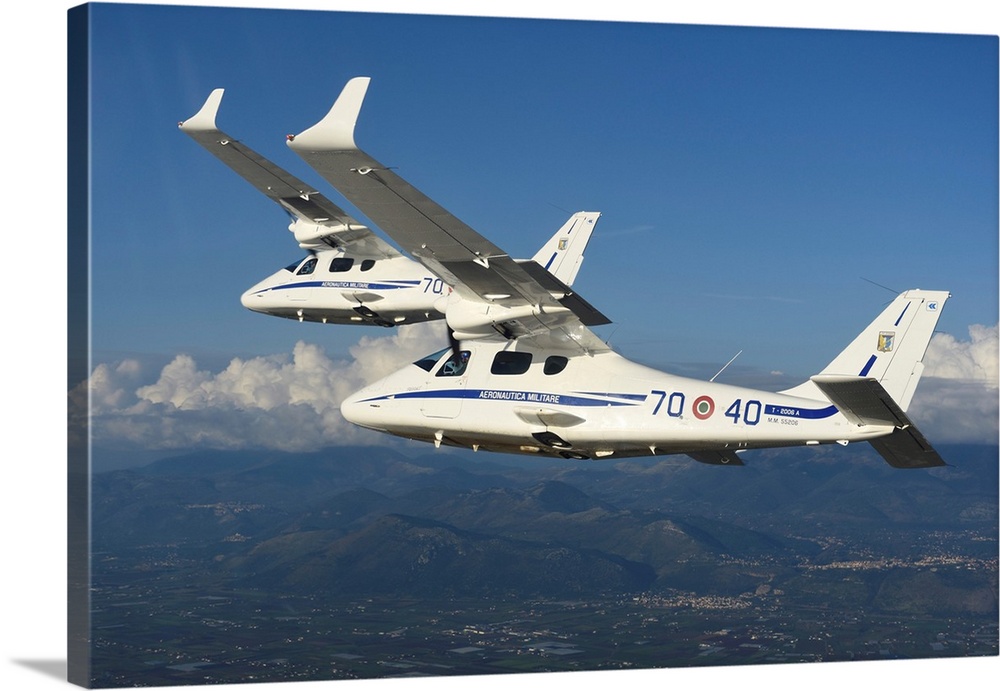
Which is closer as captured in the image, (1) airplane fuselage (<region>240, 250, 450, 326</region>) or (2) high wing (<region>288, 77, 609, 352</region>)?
(2) high wing (<region>288, 77, 609, 352</region>)

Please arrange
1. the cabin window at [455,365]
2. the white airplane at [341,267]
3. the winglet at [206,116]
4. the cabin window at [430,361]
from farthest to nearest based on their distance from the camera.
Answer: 1. the white airplane at [341,267]
2. the winglet at [206,116]
3. the cabin window at [430,361]
4. the cabin window at [455,365]

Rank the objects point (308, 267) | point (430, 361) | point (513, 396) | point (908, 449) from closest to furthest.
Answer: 1. point (908, 449)
2. point (513, 396)
3. point (430, 361)
4. point (308, 267)

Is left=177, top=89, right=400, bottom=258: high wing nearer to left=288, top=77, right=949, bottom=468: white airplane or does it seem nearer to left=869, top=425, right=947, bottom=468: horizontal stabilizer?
left=288, top=77, right=949, bottom=468: white airplane

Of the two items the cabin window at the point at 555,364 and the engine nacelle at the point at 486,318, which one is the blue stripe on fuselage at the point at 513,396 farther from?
the engine nacelle at the point at 486,318

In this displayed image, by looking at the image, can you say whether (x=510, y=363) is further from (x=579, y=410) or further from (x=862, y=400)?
(x=862, y=400)

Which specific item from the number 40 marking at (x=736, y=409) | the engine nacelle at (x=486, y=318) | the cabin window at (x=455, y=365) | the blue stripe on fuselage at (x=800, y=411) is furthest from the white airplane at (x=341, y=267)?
the blue stripe on fuselage at (x=800, y=411)

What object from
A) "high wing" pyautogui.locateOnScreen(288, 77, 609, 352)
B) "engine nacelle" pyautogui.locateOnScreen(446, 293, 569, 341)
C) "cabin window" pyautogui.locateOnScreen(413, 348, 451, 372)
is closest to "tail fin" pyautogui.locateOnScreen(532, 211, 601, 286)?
"high wing" pyautogui.locateOnScreen(288, 77, 609, 352)

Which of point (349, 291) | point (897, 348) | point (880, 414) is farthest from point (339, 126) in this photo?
point (349, 291)
